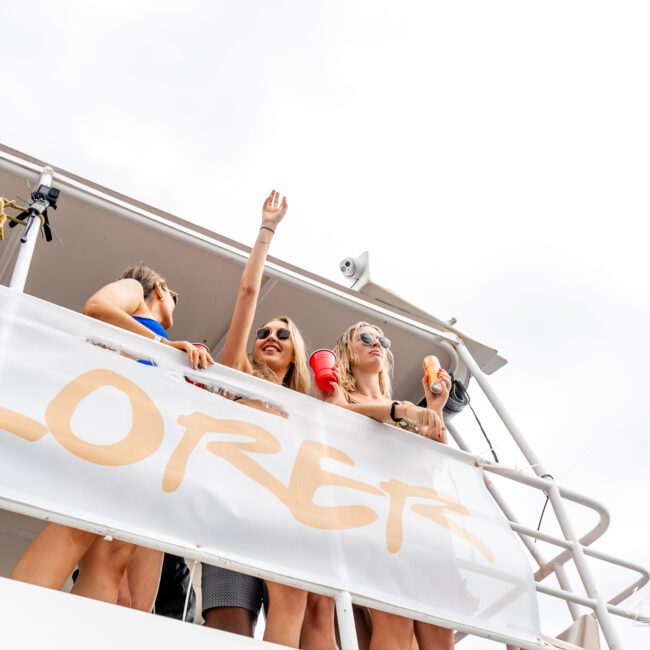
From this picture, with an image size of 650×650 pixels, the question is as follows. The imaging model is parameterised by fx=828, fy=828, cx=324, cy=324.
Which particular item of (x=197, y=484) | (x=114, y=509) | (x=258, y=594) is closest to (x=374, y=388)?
(x=258, y=594)

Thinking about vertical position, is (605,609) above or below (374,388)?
below

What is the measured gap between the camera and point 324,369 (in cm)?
335

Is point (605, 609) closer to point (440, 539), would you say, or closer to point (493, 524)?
point (493, 524)

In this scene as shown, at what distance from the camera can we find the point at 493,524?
3.13 meters

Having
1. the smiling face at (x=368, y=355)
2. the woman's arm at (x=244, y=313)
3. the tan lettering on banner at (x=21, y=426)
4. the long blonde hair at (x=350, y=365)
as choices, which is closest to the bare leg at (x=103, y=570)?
the tan lettering on banner at (x=21, y=426)

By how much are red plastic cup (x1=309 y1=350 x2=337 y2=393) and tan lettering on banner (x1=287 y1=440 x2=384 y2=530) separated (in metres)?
0.42

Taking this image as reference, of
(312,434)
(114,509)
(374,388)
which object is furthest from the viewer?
(374,388)

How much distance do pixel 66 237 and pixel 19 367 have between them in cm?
187

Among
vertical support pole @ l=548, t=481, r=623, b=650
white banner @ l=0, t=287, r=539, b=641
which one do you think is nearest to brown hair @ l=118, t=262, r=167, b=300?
white banner @ l=0, t=287, r=539, b=641

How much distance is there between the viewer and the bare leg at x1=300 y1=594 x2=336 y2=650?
2.63 meters

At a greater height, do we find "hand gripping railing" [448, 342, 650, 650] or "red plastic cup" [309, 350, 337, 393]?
"red plastic cup" [309, 350, 337, 393]

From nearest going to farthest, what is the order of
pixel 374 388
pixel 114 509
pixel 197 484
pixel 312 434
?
pixel 114 509 → pixel 197 484 → pixel 312 434 → pixel 374 388

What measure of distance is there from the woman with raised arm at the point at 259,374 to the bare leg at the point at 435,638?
0.35 meters

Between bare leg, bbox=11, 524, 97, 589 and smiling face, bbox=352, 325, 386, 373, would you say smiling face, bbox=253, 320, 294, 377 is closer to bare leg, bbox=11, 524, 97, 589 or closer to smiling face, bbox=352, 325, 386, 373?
smiling face, bbox=352, 325, 386, 373
